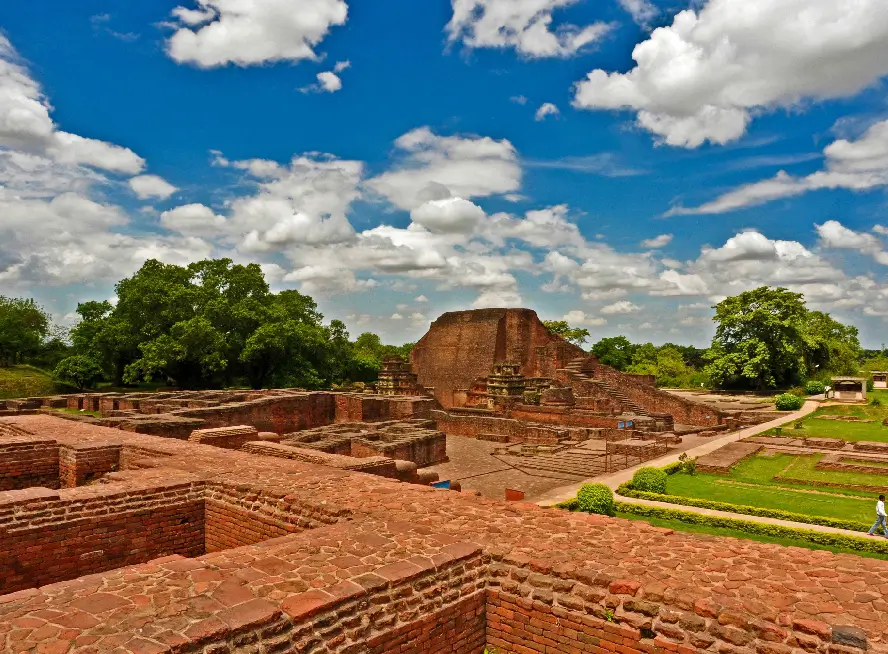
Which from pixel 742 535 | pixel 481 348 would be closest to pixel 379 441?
pixel 742 535

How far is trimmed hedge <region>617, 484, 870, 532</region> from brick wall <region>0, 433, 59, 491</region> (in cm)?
1134

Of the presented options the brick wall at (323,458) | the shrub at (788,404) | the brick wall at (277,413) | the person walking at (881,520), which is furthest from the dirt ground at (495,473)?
the shrub at (788,404)

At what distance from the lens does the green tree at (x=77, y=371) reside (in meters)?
28.1

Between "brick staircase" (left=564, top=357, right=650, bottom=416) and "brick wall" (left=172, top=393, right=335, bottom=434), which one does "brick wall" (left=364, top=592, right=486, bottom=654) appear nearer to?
"brick wall" (left=172, top=393, right=335, bottom=434)

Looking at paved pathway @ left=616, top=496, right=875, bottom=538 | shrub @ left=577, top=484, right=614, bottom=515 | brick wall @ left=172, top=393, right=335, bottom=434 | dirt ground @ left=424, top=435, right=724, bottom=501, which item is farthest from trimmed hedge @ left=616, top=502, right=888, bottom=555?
brick wall @ left=172, top=393, right=335, bottom=434

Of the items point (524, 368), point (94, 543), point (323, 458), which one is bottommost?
point (94, 543)

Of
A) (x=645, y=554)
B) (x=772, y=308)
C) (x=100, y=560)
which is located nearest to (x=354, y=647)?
(x=645, y=554)

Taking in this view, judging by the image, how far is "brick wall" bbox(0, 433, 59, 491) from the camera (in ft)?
28.8

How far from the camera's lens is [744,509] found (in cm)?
1168

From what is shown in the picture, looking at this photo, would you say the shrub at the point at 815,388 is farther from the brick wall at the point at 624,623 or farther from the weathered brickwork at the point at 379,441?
the brick wall at the point at 624,623

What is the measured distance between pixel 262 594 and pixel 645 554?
2.87m

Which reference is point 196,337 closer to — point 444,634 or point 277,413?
point 277,413

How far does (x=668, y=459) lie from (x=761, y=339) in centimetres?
2620

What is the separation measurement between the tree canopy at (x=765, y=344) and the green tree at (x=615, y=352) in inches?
712
